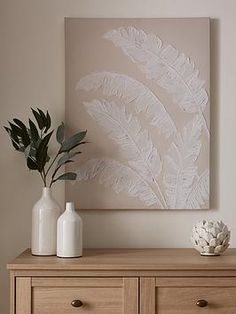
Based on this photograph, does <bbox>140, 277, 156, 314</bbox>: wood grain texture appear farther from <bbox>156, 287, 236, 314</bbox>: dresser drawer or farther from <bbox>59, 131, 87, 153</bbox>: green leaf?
<bbox>59, 131, 87, 153</bbox>: green leaf

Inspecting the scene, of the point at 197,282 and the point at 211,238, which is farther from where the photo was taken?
the point at 211,238

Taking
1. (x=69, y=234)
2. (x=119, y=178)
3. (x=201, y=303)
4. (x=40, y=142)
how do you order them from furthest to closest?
(x=119, y=178) → (x=40, y=142) → (x=69, y=234) → (x=201, y=303)

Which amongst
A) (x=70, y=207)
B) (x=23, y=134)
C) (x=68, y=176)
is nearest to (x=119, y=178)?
(x=68, y=176)

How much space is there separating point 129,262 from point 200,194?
0.61 metres

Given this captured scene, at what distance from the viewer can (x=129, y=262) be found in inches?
109

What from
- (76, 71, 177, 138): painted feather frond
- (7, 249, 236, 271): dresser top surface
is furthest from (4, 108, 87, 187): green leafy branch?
(7, 249, 236, 271): dresser top surface

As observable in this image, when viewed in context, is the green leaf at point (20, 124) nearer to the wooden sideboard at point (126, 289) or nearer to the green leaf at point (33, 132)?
the green leaf at point (33, 132)

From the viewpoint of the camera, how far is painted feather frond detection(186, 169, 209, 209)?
3193 millimetres

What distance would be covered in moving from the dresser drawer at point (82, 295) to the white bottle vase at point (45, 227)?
9.5 inches

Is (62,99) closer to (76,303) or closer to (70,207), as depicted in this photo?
(70,207)

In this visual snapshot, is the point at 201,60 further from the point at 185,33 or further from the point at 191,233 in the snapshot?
the point at 191,233

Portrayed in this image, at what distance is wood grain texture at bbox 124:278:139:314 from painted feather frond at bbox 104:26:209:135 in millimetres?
855

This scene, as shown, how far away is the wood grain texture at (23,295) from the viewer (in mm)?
2734

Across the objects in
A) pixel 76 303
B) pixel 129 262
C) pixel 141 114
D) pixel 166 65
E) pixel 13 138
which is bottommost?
pixel 76 303
